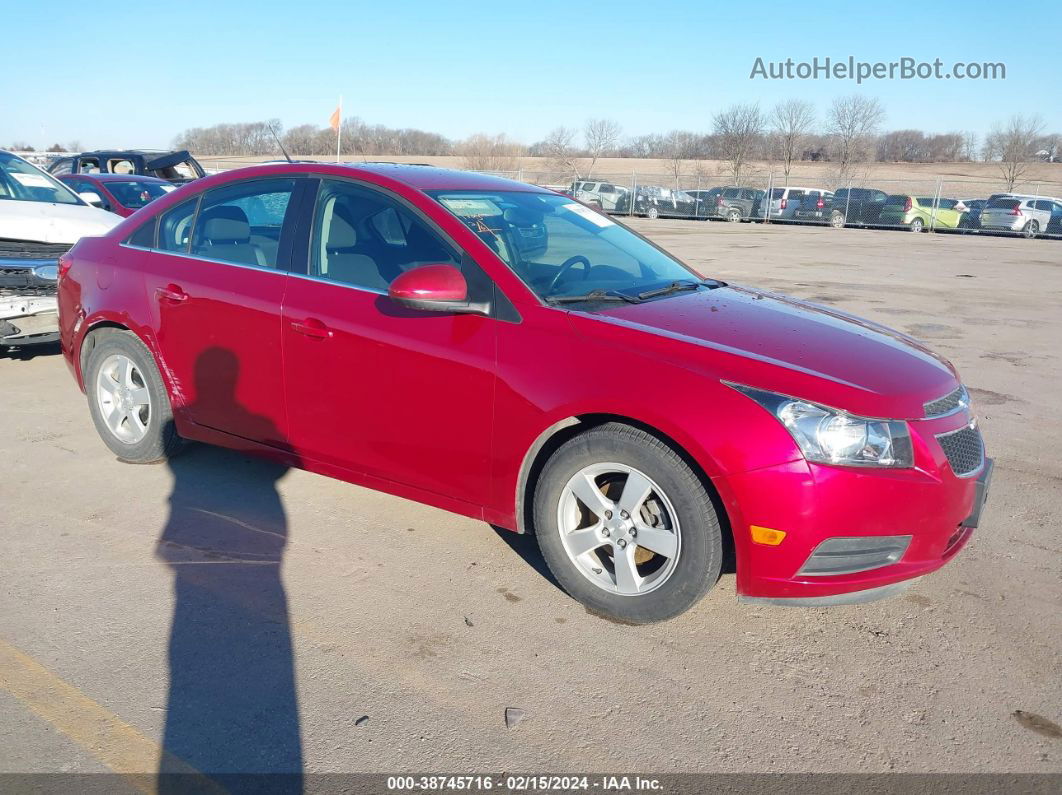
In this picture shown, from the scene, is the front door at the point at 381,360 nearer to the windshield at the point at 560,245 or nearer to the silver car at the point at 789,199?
the windshield at the point at 560,245

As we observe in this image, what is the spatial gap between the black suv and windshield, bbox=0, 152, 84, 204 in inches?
342

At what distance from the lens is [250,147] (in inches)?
2498

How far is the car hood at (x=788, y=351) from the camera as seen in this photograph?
3104 millimetres

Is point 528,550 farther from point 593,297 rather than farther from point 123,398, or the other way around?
point 123,398

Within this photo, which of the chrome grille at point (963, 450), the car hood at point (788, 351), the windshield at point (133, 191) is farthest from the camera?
the windshield at point (133, 191)

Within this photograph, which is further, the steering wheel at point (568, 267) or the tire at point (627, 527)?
the steering wheel at point (568, 267)

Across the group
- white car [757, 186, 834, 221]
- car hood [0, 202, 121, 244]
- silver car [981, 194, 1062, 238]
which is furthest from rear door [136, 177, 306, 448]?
white car [757, 186, 834, 221]

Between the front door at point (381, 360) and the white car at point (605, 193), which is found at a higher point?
the white car at point (605, 193)

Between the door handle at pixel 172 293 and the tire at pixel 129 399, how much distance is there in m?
0.35

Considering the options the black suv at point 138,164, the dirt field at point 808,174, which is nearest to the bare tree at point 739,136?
the dirt field at point 808,174

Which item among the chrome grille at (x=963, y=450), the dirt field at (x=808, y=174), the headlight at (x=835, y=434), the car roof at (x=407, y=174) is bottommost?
the chrome grille at (x=963, y=450)

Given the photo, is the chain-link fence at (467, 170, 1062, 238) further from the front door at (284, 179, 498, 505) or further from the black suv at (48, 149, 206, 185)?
the front door at (284, 179, 498, 505)

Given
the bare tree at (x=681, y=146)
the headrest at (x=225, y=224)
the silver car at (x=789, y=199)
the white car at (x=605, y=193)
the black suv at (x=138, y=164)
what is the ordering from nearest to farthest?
the headrest at (x=225, y=224)
the black suv at (x=138, y=164)
the silver car at (x=789, y=199)
the white car at (x=605, y=193)
the bare tree at (x=681, y=146)

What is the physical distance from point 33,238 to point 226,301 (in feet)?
13.8
